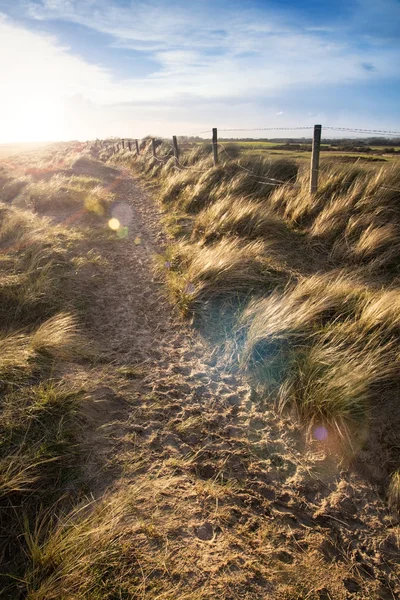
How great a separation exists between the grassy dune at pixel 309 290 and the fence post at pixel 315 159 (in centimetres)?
20

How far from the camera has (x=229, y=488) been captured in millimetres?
1989

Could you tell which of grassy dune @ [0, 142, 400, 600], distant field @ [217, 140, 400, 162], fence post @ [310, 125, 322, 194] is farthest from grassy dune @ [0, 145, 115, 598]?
distant field @ [217, 140, 400, 162]

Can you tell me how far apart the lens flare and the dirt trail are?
4.67 m

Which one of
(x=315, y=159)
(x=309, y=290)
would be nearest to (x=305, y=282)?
(x=309, y=290)

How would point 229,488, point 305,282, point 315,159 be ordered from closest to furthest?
1. point 229,488
2. point 305,282
3. point 315,159

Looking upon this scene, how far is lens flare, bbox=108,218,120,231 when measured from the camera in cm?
738

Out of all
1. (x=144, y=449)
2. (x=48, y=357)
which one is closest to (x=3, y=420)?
(x=48, y=357)

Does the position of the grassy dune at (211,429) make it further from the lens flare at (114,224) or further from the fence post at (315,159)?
the lens flare at (114,224)

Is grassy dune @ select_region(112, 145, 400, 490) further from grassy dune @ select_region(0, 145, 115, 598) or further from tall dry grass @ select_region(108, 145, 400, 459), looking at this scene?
grassy dune @ select_region(0, 145, 115, 598)

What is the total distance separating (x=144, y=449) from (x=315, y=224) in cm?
457

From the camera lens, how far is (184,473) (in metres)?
2.07

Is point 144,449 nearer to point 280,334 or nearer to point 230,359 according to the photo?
point 230,359

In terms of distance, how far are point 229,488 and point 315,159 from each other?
19.0ft

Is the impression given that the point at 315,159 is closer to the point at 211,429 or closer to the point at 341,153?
the point at 211,429
